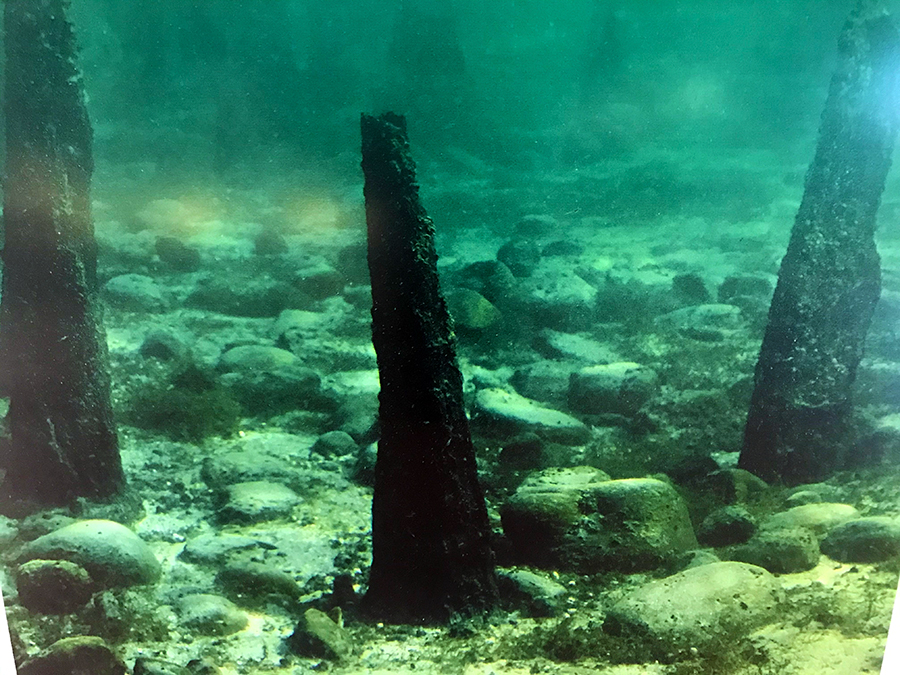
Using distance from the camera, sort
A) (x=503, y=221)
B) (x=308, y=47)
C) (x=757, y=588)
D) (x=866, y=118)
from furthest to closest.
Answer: (x=503, y=221) < (x=866, y=118) < (x=308, y=47) < (x=757, y=588)

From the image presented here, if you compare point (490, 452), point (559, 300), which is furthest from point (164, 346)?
point (559, 300)

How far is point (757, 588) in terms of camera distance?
2771 mm

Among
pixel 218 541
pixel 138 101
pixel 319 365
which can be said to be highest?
pixel 138 101

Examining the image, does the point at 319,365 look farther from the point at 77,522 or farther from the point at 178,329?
the point at 77,522

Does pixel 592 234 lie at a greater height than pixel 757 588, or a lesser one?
greater

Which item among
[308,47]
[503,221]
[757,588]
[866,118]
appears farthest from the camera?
[503,221]

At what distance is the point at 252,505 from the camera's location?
289 cm

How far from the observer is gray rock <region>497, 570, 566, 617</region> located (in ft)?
9.02

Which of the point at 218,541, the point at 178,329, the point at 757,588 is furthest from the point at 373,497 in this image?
the point at 757,588

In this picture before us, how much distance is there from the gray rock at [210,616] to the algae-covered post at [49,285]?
75 centimetres

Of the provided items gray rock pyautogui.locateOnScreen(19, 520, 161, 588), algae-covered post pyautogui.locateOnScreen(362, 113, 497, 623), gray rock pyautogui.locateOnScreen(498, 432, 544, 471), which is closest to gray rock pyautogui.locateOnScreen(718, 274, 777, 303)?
gray rock pyautogui.locateOnScreen(498, 432, 544, 471)

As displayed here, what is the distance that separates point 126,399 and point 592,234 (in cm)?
289

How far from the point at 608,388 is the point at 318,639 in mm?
1979

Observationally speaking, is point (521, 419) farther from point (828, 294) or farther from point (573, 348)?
point (828, 294)
